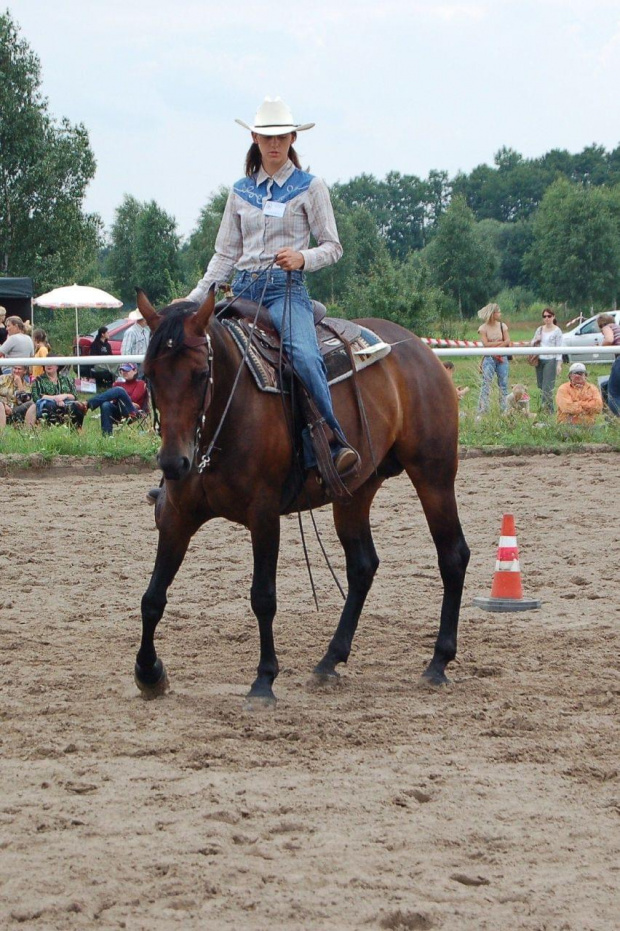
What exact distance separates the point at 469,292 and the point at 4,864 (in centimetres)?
5535

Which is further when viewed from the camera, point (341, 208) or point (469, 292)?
point (341, 208)

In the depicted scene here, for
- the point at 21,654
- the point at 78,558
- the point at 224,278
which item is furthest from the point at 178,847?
the point at 78,558

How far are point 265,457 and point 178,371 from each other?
75 cm

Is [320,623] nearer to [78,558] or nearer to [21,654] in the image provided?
[21,654]

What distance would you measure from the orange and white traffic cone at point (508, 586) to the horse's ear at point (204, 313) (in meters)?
3.22

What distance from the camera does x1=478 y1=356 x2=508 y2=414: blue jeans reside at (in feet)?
48.7

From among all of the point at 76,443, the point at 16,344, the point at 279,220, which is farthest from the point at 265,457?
the point at 16,344

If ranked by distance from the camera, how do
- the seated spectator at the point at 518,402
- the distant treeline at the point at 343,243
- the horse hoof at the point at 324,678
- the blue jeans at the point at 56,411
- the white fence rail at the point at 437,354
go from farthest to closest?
the distant treeline at the point at 343,243 → the seated spectator at the point at 518,402 → the blue jeans at the point at 56,411 → the white fence rail at the point at 437,354 → the horse hoof at the point at 324,678

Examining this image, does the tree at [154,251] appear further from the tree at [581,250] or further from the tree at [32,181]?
the tree at [581,250]

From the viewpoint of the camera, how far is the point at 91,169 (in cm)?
4462

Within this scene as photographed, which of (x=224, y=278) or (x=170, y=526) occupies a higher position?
(x=224, y=278)

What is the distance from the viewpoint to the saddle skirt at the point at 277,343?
591 cm

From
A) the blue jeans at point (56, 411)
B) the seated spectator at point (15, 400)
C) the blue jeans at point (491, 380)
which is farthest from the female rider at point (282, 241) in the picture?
the blue jeans at point (491, 380)

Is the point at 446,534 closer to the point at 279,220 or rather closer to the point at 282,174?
the point at 279,220
